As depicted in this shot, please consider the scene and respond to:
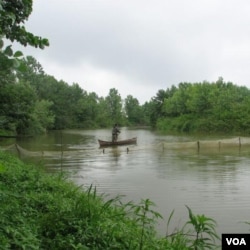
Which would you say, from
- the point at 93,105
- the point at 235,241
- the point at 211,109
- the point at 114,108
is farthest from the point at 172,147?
the point at 114,108

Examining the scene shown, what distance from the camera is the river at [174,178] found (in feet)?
27.8

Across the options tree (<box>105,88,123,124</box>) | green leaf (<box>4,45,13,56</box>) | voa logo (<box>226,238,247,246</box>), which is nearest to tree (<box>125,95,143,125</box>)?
tree (<box>105,88,123,124</box>)

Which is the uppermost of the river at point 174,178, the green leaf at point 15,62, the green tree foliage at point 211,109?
the green tree foliage at point 211,109

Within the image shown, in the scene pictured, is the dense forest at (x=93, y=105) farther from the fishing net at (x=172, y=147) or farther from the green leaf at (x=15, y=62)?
the fishing net at (x=172, y=147)

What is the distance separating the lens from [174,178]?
12891 millimetres

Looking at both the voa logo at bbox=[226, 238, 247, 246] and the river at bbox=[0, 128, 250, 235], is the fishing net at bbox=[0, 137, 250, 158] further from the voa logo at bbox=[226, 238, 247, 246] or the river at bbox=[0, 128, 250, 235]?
the voa logo at bbox=[226, 238, 247, 246]

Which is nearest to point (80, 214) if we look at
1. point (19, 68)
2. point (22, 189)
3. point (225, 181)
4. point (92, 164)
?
point (22, 189)

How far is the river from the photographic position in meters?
8.48

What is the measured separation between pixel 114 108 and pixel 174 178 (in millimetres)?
94311

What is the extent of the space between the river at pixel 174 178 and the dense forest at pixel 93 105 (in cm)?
392

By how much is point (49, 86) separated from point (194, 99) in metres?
32.6

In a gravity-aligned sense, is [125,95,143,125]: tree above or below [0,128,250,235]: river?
above

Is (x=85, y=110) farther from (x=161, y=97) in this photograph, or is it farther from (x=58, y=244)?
(x=58, y=244)

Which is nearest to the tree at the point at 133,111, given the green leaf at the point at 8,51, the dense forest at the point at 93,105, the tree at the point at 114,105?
the dense forest at the point at 93,105
